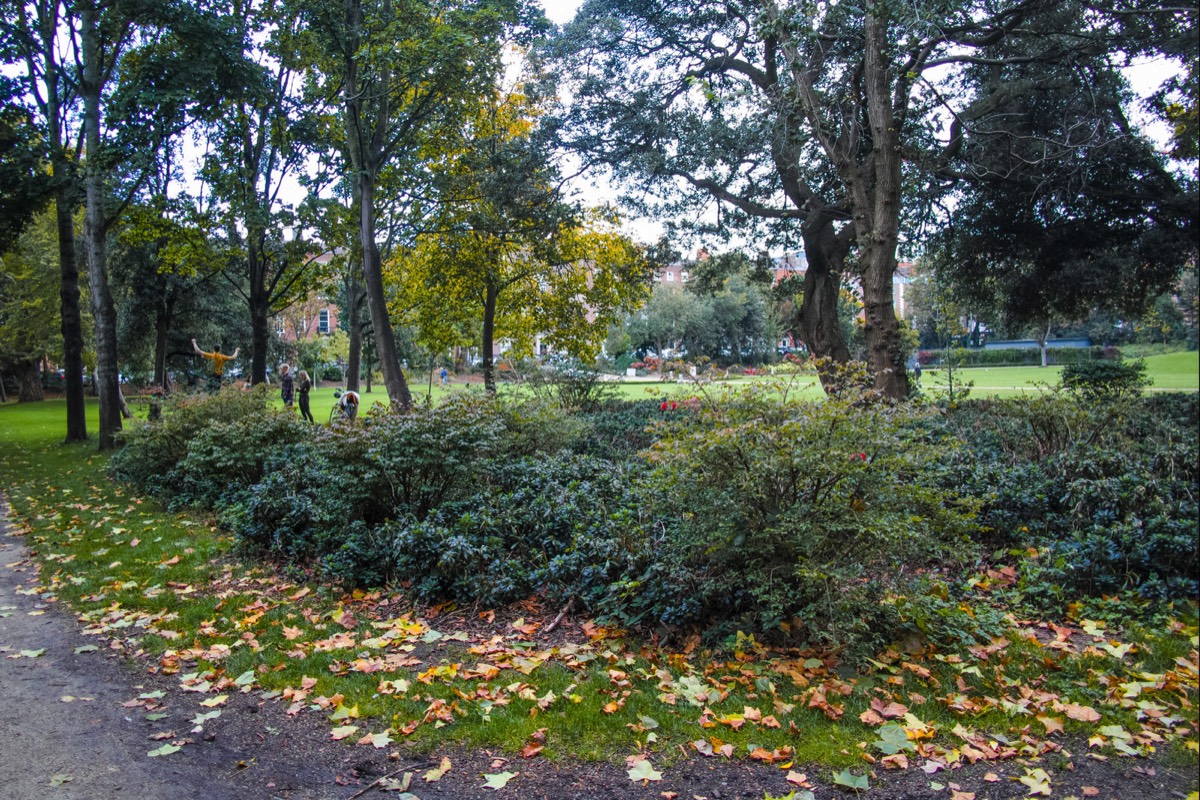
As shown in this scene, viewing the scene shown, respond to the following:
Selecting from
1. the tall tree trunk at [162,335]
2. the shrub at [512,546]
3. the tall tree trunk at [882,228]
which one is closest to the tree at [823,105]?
the tall tree trunk at [882,228]

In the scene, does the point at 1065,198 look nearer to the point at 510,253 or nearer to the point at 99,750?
the point at 510,253

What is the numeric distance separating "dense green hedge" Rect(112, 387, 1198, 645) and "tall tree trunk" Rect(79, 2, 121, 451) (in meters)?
8.43

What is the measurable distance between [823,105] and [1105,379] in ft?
23.1

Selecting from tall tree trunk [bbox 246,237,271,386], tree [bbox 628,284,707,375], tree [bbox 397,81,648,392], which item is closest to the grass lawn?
tree [bbox 397,81,648,392]

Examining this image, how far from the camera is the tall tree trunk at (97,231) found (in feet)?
46.0

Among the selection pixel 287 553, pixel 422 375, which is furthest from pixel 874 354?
pixel 422 375

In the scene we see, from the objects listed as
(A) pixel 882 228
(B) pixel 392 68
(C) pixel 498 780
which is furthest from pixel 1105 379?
(C) pixel 498 780

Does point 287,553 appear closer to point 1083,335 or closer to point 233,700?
point 233,700

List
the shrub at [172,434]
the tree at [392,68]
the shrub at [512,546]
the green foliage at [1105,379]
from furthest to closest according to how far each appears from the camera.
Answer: the tree at [392,68] < the shrub at [172,434] < the green foliage at [1105,379] < the shrub at [512,546]

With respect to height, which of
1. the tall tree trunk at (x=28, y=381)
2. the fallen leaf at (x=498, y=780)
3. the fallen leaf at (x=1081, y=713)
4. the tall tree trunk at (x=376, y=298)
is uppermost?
the tall tree trunk at (x=376, y=298)

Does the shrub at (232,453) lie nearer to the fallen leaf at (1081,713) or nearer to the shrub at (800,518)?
the shrub at (800,518)

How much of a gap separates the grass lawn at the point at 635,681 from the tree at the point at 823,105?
21.7 ft

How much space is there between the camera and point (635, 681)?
392 cm

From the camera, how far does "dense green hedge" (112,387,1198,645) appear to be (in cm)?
424
